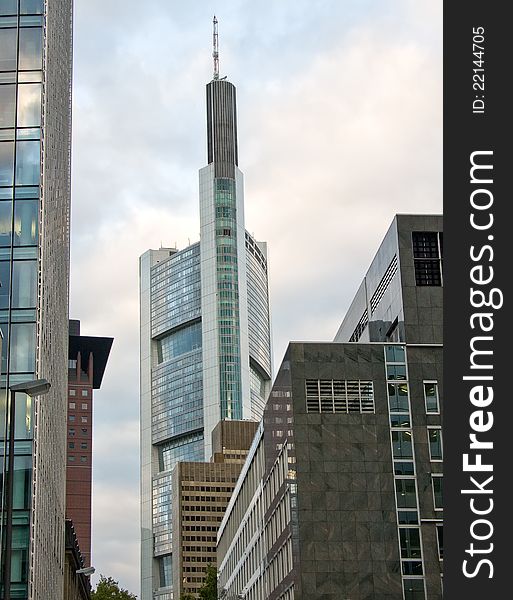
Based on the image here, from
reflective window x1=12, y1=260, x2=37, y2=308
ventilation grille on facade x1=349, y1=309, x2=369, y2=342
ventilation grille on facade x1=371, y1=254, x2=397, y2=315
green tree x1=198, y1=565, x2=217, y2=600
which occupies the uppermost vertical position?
ventilation grille on facade x1=371, y1=254, x2=397, y2=315

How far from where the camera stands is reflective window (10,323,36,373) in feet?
191

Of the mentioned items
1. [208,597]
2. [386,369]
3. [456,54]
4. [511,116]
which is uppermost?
[386,369]

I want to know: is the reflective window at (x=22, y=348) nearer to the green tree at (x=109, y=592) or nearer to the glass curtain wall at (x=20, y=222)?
the glass curtain wall at (x=20, y=222)

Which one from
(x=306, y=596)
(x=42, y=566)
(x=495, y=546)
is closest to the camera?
(x=495, y=546)

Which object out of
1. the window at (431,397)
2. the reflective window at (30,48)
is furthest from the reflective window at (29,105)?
the window at (431,397)

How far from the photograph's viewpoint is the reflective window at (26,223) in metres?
60.5

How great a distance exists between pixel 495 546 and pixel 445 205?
17.2ft

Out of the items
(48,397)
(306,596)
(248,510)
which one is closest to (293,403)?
(306,596)

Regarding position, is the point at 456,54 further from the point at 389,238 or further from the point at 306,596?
the point at 389,238

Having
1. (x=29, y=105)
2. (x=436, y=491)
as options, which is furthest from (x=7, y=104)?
(x=436, y=491)

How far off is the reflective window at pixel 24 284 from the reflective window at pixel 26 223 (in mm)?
1215

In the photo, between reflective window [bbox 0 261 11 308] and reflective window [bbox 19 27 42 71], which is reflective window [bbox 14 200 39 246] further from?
reflective window [bbox 19 27 42 71]

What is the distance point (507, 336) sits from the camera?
1700 cm

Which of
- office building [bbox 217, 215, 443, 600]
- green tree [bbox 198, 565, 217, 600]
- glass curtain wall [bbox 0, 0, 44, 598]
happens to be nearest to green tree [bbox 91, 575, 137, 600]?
green tree [bbox 198, 565, 217, 600]
